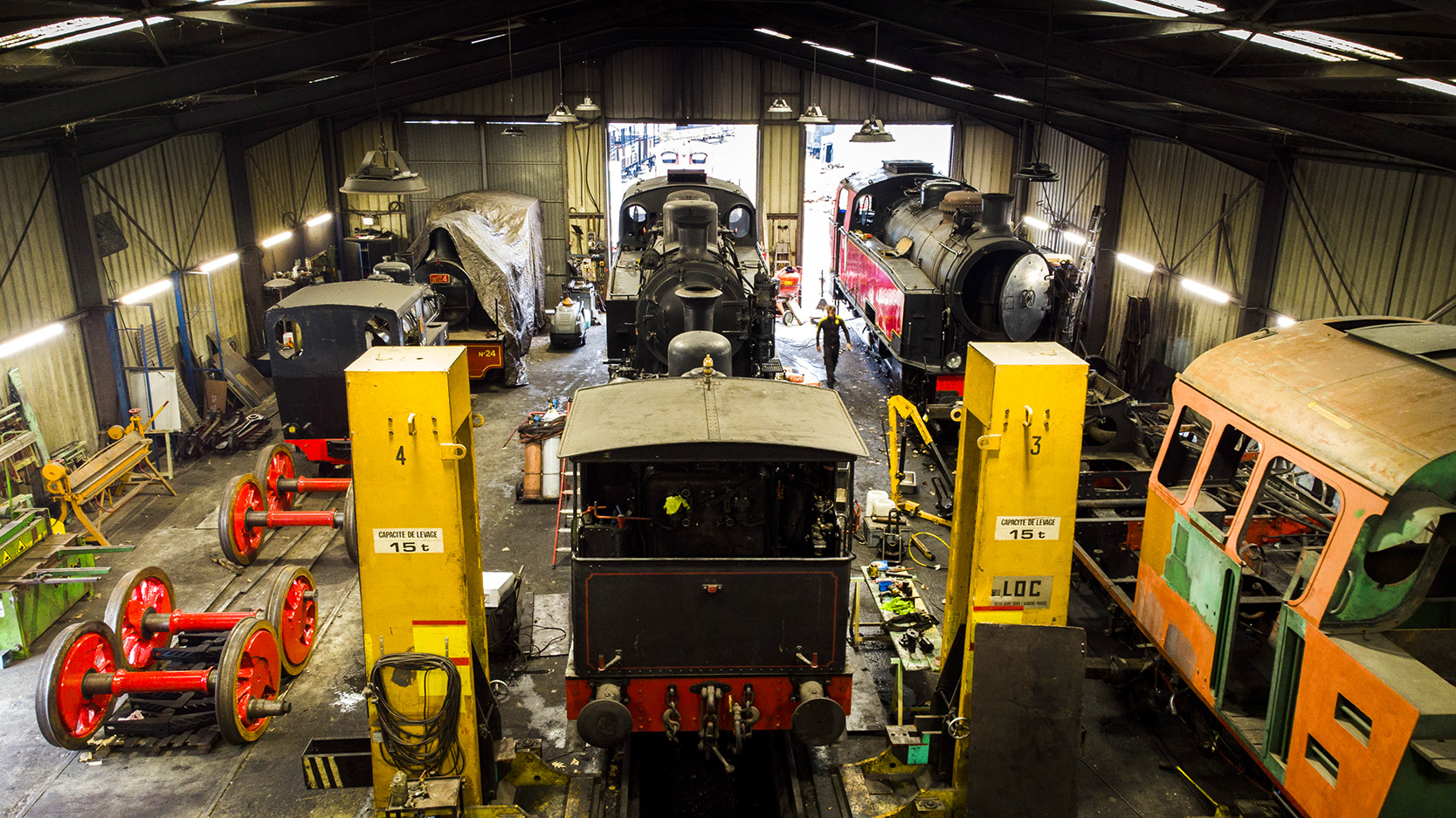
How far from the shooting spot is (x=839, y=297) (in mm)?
19562

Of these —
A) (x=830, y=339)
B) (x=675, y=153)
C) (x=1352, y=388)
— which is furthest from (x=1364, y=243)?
(x=675, y=153)

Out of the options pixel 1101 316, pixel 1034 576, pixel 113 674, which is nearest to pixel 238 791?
pixel 113 674

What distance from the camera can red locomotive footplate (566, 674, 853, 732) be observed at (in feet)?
18.2

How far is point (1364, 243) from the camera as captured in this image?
414 inches

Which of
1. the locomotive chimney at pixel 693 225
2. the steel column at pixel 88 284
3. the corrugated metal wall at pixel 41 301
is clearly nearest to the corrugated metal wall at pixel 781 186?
the locomotive chimney at pixel 693 225

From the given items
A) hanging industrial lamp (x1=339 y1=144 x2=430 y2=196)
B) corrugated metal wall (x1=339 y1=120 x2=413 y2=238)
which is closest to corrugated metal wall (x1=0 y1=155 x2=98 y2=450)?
hanging industrial lamp (x1=339 y1=144 x2=430 y2=196)

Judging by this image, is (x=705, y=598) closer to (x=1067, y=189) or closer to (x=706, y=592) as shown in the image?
(x=706, y=592)

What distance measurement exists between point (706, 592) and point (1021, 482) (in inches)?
73.8

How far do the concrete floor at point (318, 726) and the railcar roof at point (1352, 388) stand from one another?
2479 millimetres

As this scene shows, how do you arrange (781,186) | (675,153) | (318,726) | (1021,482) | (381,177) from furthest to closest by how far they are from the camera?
(675,153), (781,186), (381,177), (318,726), (1021,482)

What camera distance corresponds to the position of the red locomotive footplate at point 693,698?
218 inches

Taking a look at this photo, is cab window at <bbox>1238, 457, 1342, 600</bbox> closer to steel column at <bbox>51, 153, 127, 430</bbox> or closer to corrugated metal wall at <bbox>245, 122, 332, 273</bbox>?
steel column at <bbox>51, 153, 127, 430</bbox>

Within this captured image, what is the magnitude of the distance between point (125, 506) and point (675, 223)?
7.05 m

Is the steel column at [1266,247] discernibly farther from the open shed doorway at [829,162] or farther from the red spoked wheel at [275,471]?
the red spoked wheel at [275,471]
